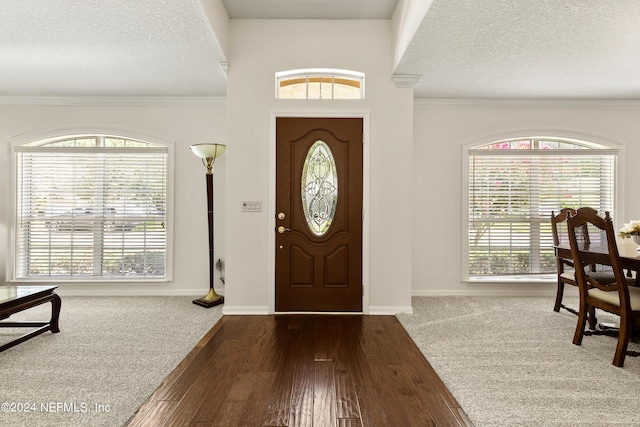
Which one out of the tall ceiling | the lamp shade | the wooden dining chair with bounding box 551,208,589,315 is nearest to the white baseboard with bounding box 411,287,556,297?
the wooden dining chair with bounding box 551,208,589,315

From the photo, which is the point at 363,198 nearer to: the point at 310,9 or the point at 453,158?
the point at 453,158

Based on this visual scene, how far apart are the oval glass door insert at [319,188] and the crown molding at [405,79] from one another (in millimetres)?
970

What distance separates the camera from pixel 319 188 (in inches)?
153

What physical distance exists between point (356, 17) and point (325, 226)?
2146 mm

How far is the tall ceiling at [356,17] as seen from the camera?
2.73 m

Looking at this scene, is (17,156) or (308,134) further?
(17,156)

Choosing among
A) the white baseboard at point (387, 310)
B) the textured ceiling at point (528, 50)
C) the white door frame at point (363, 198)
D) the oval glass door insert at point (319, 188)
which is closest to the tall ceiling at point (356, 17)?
the textured ceiling at point (528, 50)

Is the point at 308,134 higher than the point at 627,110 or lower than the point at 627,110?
lower

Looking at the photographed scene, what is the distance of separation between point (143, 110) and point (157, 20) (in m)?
2.13

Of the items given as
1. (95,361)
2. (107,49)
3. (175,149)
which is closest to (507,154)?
(175,149)

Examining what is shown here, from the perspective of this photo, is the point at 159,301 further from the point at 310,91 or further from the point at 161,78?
the point at 310,91

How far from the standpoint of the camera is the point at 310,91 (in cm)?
393

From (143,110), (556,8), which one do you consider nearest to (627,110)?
(556,8)

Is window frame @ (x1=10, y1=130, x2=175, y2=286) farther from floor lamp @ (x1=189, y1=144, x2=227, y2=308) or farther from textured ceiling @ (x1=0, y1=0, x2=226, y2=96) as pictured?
floor lamp @ (x1=189, y1=144, x2=227, y2=308)
